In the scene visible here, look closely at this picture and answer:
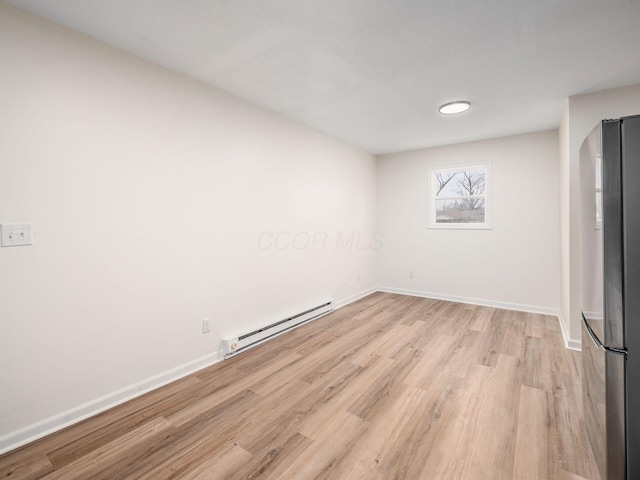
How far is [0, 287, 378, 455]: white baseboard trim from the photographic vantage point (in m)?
1.72

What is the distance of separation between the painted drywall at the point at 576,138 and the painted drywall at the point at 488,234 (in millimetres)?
1172

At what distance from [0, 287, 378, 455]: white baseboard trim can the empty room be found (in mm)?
11

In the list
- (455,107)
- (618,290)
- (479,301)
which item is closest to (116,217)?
(618,290)

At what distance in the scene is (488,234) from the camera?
178 inches

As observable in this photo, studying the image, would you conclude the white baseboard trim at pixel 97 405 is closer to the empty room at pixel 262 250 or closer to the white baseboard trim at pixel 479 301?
the empty room at pixel 262 250

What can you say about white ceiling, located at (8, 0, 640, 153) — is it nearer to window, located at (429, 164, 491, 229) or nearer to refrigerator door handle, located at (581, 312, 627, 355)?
window, located at (429, 164, 491, 229)

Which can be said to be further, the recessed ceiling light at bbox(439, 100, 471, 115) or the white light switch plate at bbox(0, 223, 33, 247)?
the recessed ceiling light at bbox(439, 100, 471, 115)

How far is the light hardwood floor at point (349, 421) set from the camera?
5.16 feet

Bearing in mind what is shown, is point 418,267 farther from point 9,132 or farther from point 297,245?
point 9,132

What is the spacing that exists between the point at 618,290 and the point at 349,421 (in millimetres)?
1604

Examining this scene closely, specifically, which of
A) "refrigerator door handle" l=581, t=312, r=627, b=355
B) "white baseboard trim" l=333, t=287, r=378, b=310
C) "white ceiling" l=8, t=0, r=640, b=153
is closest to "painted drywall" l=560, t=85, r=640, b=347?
"white ceiling" l=8, t=0, r=640, b=153

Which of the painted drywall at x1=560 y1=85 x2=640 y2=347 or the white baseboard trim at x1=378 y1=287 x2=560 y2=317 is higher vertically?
the painted drywall at x1=560 y1=85 x2=640 y2=347

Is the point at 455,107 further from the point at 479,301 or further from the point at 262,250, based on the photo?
the point at 479,301

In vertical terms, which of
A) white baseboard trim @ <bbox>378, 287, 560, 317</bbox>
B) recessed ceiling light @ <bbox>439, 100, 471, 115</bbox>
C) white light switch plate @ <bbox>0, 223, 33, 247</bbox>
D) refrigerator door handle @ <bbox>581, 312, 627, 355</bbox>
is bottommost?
white baseboard trim @ <bbox>378, 287, 560, 317</bbox>
